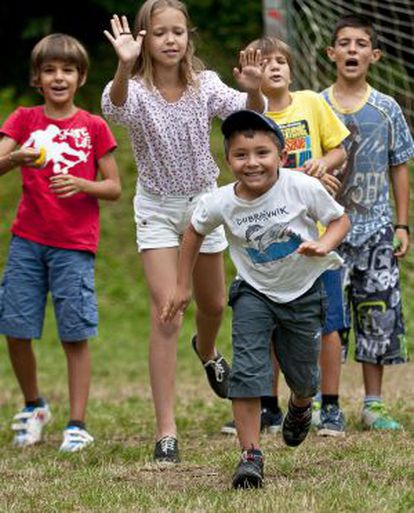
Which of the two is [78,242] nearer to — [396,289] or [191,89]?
[191,89]

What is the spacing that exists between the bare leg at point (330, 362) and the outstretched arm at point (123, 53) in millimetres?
1633

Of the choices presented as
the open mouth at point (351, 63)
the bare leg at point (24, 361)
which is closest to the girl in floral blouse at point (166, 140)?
the open mouth at point (351, 63)

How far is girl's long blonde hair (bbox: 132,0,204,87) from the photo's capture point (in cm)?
581

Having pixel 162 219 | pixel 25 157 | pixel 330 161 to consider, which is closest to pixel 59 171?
pixel 25 157

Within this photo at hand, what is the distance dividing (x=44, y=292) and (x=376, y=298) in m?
1.65

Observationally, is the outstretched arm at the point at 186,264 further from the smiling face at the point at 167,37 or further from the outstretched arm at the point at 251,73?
the smiling face at the point at 167,37

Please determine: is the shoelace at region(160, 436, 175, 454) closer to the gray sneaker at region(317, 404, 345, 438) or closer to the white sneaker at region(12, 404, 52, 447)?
the gray sneaker at region(317, 404, 345, 438)

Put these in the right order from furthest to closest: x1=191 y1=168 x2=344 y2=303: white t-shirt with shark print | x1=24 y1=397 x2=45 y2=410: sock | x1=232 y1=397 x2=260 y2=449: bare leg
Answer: x1=24 y1=397 x2=45 y2=410: sock → x1=191 y1=168 x2=344 y2=303: white t-shirt with shark print → x1=232 y1=397 x2=260 y2=449: bare leg

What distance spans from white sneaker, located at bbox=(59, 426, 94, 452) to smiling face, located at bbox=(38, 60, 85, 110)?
5.22ft

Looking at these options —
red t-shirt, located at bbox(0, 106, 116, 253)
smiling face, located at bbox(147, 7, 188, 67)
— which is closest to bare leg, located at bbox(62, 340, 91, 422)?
red t-shirt, located at bbox(0, 106, 116, 253)

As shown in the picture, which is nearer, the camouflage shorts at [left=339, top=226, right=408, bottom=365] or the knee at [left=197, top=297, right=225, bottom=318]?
the knee at [left=197, top=297, right=225, bottom=318]

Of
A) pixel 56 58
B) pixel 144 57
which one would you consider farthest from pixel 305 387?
pixel 56 58

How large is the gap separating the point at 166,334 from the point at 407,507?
1.87m

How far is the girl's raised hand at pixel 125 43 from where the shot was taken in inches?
215
